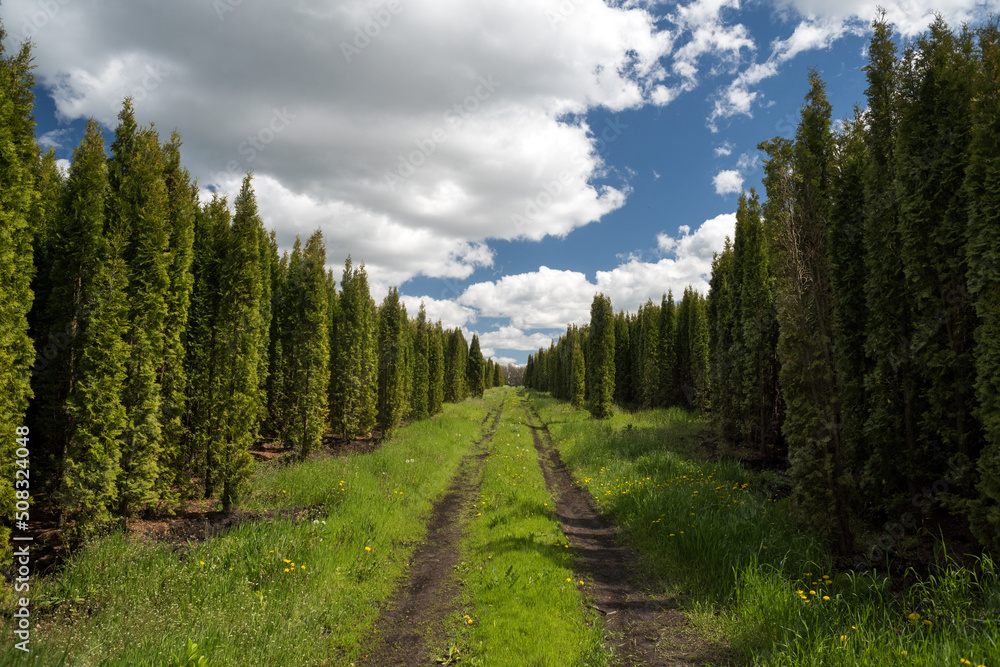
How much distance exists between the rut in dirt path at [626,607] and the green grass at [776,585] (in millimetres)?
339

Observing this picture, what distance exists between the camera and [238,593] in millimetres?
5613

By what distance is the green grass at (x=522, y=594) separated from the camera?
5000 mm

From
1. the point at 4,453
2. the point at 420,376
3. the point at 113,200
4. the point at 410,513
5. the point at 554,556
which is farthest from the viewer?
the point at 420,376

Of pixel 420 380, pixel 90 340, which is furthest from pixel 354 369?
pixel 90 340

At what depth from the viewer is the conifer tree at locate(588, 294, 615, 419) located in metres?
30.1

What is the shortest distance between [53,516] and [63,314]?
4.28 m

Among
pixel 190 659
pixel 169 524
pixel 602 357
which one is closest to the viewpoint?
pixel 190 659

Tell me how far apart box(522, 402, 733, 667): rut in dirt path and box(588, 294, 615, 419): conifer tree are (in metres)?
19.5

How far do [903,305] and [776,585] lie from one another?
6.11 meters

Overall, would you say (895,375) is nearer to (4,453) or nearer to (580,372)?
(4,453)

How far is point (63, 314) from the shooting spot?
8.05 metres

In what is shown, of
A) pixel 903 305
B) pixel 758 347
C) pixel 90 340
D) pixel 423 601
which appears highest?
pixel 903 305

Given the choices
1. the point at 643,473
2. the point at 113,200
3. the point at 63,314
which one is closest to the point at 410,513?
the point at 643,473

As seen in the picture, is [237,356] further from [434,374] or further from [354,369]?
[434,374]
